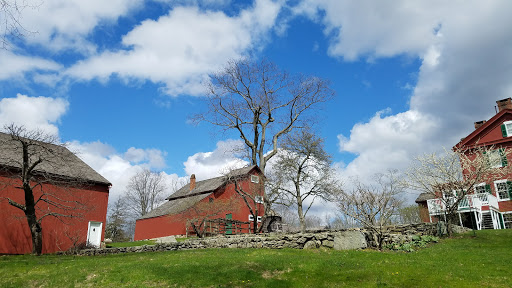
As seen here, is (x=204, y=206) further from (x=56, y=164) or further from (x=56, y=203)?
(x=56, y=164)

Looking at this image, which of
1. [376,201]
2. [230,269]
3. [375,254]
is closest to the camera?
[230,269]

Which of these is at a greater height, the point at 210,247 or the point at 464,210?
the point at 464,210

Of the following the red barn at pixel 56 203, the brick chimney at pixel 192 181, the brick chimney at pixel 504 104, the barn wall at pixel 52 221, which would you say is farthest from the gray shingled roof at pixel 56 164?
the brick chimney at pixel 504 104

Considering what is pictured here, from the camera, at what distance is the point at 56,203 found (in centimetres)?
2070

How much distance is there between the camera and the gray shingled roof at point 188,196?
32281mm

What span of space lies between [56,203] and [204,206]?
11604 mm

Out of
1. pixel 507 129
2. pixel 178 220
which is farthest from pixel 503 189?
pixel 178 220

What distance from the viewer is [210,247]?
18.6 m

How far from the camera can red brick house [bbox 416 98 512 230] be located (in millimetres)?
22359

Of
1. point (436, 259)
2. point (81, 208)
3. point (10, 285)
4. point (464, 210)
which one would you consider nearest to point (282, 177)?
point (464, 210)

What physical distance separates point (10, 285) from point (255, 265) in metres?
7.26

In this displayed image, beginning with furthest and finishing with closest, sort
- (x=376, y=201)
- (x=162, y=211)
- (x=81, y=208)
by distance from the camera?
1. (x=162, y=211)
2. (x=81, y=208)
3. (x=376, y=201)

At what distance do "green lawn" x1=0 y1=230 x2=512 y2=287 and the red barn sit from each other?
869cm

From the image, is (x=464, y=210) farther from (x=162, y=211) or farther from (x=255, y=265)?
(x=162, y=211)
